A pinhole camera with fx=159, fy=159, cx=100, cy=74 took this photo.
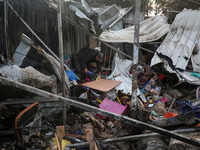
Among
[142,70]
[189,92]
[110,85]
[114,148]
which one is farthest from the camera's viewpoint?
[142,70]

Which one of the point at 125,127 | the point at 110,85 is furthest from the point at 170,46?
the point at 125,127

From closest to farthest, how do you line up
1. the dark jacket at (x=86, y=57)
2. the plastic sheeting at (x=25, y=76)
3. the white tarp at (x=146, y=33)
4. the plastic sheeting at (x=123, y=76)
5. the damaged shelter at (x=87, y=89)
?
the damaged shelter at (x=87, y=89) < the plastic sheeting at (x=25, y=76) < the plastic sheeting at (x=123, y=76) < the dark jacket at (x=86, y=57) < the white tarp at (x=146, y=33)

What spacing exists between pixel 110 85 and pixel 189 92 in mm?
2928

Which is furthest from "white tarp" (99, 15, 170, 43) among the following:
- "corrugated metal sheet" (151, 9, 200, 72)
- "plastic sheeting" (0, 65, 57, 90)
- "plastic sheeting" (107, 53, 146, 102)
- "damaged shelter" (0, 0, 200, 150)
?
"plastic sheeting" (0, 65, 57, 90)

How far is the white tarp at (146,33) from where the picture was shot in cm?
641

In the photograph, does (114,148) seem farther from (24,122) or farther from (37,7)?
(37,7)

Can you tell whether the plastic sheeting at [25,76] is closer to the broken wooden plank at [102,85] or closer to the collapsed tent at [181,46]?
the broken wooden plank at [102,85]

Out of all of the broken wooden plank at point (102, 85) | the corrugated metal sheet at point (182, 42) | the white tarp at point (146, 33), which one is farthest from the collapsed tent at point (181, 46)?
the broken wooden plank at point (102, 85)

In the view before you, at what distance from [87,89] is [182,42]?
13.0ft

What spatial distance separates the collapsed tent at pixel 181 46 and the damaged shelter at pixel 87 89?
33 mm

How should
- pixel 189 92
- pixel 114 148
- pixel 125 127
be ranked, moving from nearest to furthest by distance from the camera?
pixel 114 148
pixel 125 127
pixel 189 92

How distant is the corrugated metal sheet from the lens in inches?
219

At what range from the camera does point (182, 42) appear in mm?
5910

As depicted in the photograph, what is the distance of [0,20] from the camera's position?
174 inches
